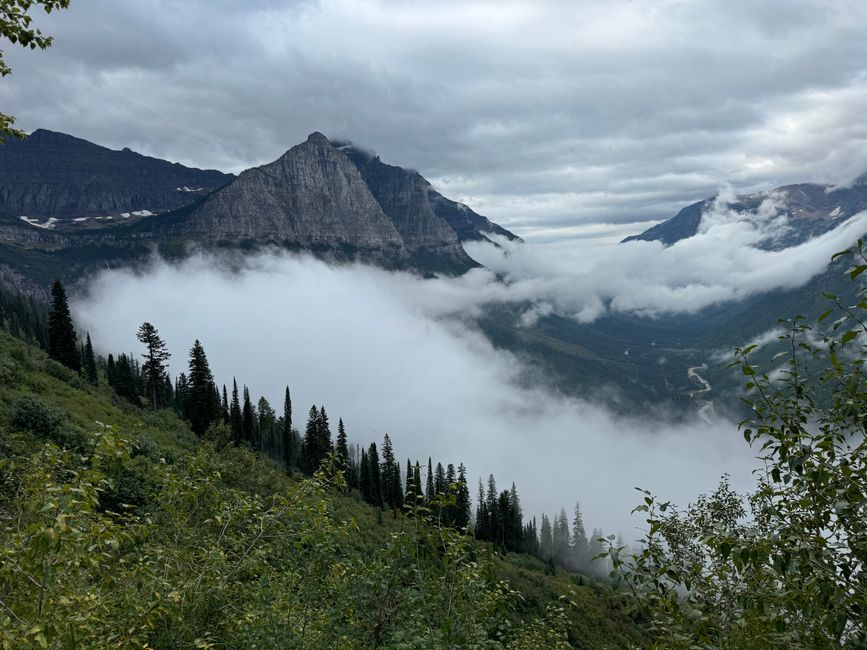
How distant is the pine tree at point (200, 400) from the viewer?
86.4 m

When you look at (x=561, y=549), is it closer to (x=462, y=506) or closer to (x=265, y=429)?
(x=265, y=429)

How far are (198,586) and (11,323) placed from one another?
584 feet

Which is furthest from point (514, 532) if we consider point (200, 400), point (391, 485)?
point (200, 400)

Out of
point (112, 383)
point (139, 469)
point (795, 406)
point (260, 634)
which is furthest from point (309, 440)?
point (795, 406)

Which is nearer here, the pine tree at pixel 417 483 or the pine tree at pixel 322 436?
the pine tree at pixel 417 483

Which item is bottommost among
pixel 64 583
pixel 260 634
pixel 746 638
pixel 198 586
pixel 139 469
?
pixel 139 469

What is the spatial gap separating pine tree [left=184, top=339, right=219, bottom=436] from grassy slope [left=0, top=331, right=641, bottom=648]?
10414 mm

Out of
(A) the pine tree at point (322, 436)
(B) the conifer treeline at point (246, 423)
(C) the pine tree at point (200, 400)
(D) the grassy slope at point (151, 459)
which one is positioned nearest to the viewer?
(D) the grassy slope at point (151, 459)

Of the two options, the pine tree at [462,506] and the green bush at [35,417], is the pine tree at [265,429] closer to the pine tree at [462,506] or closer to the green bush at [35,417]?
the green bush at [35,417]

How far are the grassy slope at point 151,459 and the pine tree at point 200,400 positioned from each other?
Result: 1041 cm

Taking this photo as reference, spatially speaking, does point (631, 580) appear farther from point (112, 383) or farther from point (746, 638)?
point (112, 383)

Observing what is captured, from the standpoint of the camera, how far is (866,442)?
549cm

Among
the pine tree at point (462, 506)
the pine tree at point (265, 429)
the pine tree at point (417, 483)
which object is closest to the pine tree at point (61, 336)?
the pine tree at point (265, 429)

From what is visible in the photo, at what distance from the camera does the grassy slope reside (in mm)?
12514
